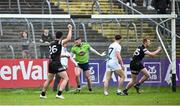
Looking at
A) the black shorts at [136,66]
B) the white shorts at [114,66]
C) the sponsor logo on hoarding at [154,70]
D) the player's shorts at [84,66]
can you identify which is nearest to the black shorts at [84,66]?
the player's shorts at [84,66]

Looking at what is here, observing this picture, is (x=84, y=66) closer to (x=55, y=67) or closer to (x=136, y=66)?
(x=136, y=66)

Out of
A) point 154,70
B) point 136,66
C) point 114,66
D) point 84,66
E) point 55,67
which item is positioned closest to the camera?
point 55,67

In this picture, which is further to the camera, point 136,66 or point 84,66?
point 84,66

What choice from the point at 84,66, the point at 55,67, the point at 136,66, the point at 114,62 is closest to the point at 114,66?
the point at 114,62

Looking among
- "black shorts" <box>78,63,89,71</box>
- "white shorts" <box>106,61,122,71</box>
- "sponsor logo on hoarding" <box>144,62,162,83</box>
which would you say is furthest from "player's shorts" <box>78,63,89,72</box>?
"sponsor logo on hoarding" <box>144,62,162,83</box>

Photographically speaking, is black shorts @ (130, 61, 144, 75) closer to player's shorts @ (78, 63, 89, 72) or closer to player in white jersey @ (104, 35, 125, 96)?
player in white jersey @ (104, 35, 125, 96)

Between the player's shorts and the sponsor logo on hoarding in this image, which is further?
the sponsor logo on hoarding

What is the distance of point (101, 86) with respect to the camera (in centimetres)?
2875

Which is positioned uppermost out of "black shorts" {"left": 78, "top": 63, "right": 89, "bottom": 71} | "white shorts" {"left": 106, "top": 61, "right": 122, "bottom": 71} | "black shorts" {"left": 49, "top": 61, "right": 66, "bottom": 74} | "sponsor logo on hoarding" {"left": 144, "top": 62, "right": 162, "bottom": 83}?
"black shorts" {"left": 49, "top": 61, "right": 66, "bottom": 74}

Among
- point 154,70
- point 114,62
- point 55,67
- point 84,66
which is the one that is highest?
point 55,67

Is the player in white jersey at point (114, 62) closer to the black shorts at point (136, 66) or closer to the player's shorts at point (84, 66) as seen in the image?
the black shorts at point (136, 66)

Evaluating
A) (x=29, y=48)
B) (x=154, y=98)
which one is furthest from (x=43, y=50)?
(x=154, y=98)

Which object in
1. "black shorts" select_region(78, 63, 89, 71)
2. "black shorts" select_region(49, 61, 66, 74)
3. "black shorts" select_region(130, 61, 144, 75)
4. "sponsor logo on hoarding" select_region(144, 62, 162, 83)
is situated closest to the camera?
"black shorts" select_region(49, 61, 66, 74)

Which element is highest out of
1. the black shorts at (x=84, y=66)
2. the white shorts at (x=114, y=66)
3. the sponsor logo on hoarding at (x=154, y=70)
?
the white shorts at (x=114, y=66)
